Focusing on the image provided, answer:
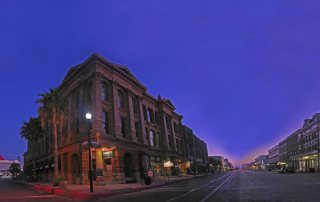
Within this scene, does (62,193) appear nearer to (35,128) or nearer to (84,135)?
(84,135)

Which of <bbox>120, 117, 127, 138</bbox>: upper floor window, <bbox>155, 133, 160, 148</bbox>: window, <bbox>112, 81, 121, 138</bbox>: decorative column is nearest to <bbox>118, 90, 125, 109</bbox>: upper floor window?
<bbox>120, 117, 127, 138</bbox>: upper floor window

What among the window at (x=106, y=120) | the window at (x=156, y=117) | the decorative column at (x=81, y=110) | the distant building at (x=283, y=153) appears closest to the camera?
the decorative column at (x=81, y=110)

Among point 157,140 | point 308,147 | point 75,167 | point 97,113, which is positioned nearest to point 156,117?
point 157,140

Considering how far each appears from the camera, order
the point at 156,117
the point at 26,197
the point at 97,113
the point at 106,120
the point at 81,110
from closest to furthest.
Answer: the point at 26,197, the point at 97,113, the point at 106,120, the point at 81,110, the point at 156,117

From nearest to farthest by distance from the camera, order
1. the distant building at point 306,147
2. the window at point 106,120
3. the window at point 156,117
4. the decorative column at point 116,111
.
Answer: the window at point 106,120 → the decorative column at point 116,111 → the window at point 156,117 → the distant building at point 306,147

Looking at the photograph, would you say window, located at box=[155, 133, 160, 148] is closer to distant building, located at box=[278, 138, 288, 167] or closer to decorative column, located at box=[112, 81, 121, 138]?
decorative column, located at box=[112, 81, 121, 138]

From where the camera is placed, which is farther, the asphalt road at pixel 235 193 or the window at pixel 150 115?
the window at pixel 150 115

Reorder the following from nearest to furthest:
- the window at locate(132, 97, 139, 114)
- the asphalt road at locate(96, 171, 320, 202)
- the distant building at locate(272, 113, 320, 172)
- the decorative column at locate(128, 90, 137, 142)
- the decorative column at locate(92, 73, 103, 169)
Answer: the asphalt road at locate(96, 171, 320, 202)
the decorative column at locate(92, 73, 103, 169)
the decorative column at locate(128, 90, 137, 142)
the window at locate(132, 97, 139, 114)
the distant building at locate(272, 113, 320, 172)

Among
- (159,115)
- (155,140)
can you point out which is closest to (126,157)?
(155,140)

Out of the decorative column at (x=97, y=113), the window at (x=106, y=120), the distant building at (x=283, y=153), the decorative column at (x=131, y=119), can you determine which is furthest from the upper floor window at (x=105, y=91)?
the distant building at (x=283, y=153)

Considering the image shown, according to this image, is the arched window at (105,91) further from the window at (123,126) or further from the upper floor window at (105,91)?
the window at (123,126)

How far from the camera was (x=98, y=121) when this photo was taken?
159 feet

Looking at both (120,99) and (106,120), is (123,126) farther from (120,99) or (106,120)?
(106,120)

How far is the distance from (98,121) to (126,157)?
9922 mm
